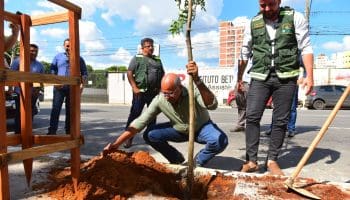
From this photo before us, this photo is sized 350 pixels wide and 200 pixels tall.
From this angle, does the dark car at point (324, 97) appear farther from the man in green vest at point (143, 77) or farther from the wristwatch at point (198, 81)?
the wristwatch at point (198, 81)

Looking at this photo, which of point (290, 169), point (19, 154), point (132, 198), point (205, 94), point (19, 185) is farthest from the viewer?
point (290, 169)

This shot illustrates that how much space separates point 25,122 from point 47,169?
86cm

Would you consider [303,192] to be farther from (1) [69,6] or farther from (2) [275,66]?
(1) [69,6]

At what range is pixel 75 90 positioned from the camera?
3.65 metres

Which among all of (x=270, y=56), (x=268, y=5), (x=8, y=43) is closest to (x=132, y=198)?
(x=8, y=43)

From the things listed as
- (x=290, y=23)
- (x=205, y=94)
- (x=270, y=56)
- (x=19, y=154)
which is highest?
(x=290, y=23)

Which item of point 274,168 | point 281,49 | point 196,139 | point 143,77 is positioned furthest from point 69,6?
point 143,77

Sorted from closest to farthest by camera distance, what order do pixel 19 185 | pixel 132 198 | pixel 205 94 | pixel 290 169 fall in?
pixel 132 198 < pixel 19 185 < pixel 205 94 < pixel 290 169

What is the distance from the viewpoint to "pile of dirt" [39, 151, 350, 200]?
377cm

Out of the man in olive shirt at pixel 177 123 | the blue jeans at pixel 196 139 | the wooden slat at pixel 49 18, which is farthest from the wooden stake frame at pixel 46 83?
the blue jeans at pixel 196 139

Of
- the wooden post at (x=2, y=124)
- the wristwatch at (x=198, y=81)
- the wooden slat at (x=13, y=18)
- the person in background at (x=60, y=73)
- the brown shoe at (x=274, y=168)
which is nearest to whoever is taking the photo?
the wooden post at (x=2, y=124)

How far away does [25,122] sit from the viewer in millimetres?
3875

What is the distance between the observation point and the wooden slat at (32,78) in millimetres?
2861

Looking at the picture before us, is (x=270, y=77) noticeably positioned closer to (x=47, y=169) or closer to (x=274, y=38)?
(x=274, y=38)
